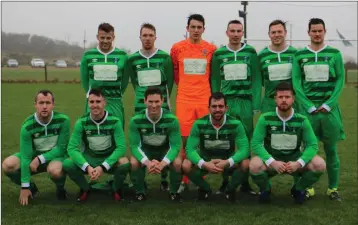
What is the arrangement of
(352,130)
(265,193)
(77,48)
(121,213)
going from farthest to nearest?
(77,48) < (352,130) < (265,193) < (121,213)

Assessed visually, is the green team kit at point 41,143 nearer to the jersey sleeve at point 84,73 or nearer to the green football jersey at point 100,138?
the green football jersey at point 100,138

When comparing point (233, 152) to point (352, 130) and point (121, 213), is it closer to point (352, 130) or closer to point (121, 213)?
point (121, 213)

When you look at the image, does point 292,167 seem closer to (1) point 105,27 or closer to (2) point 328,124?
(2) point 328,124

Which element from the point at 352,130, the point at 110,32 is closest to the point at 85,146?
the point at 110,32

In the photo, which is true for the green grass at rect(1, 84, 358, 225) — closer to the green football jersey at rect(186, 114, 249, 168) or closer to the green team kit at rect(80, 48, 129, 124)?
the green football jersey at rect(186, 114, 249, 168)

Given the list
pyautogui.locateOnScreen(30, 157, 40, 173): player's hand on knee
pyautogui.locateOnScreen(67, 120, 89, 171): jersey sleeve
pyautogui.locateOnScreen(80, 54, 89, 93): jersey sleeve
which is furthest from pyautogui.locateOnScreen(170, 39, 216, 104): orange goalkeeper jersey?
pyautogui.locateOnScreen(30, 157, 40, 173): player's hand on knee

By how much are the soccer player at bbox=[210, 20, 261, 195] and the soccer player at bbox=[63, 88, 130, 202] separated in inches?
46.4

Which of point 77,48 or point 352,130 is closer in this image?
point 352,130

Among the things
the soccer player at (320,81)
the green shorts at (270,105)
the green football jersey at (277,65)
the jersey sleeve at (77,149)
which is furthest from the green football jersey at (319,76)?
the jersey sleeve at (77,149)

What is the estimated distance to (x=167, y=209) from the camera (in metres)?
4.21

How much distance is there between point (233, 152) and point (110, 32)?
183 centimetres

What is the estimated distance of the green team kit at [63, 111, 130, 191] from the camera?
435 cm

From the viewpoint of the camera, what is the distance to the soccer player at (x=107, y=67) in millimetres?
4841

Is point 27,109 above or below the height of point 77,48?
below
